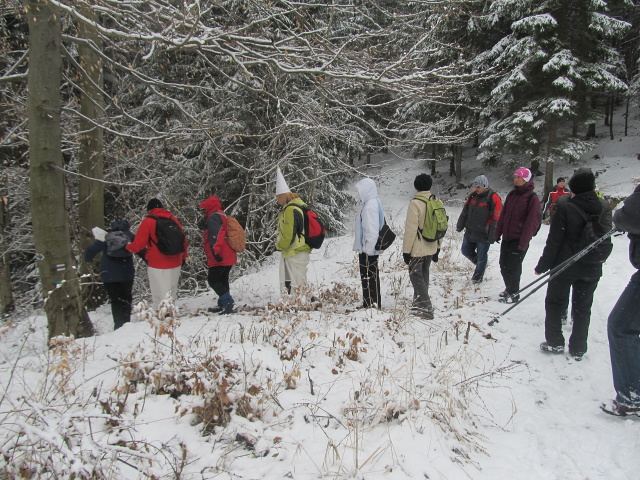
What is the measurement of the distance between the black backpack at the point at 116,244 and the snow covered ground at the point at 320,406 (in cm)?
127

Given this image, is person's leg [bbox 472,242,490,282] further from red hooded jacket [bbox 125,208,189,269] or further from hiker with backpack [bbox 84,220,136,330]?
hiker with backpack [bbox 84,220,136,330]

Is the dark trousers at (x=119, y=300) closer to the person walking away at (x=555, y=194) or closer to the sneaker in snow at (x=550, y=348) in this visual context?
A: the sneaker in snow at (x=550, y=348)

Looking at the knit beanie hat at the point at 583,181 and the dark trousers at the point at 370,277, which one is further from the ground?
the knit beanie hat at the point at 583,181

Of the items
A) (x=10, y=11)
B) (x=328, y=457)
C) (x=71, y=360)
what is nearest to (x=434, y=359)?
(x=328, y=457)

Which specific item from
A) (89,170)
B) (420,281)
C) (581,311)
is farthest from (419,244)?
(89,170)

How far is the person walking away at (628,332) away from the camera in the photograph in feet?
9.50

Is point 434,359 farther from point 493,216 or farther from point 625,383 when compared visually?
point 493,216

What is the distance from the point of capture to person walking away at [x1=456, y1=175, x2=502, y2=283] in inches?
243

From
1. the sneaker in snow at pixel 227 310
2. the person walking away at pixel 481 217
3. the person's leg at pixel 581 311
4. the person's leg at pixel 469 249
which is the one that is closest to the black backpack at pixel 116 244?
the sneaker in snow at pixel 227 310

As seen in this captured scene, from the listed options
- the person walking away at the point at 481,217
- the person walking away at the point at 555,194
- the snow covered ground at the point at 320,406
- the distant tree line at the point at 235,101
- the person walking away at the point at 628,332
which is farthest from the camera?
the person walking away at the point at 555,194

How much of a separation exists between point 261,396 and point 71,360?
62.7 inches

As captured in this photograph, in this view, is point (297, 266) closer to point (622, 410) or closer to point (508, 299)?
point (508, 299)

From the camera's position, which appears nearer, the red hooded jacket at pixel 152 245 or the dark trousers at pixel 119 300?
the red hooded jacket at pixel 152 245

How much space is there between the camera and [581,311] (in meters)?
3.81
